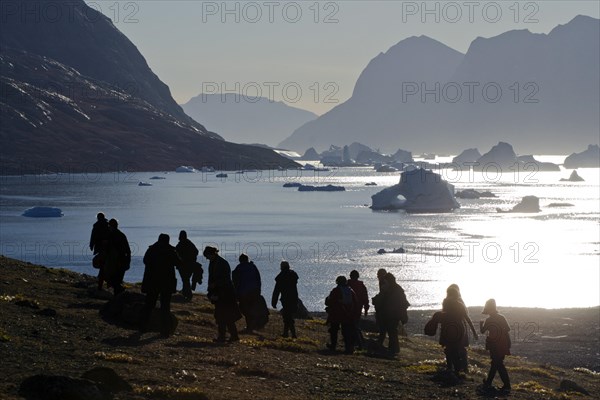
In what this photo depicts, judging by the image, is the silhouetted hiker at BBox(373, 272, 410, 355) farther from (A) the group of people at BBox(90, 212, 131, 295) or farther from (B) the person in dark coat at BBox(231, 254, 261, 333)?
(A) the group of people at BBox(90, 212, 131, 295)

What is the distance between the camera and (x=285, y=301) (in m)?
24.8

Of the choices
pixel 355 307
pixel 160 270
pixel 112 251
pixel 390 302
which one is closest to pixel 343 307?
pixel 355 307

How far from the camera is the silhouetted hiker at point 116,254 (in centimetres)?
2492

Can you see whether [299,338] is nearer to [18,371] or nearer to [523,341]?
[18,371]

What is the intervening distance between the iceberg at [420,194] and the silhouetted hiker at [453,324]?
116656mm

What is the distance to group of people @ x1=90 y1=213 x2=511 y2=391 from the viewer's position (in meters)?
21.2

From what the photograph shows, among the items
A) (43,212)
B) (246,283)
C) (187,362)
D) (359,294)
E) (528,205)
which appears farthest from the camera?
(528,205)

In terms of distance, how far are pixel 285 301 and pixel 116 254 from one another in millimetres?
5185

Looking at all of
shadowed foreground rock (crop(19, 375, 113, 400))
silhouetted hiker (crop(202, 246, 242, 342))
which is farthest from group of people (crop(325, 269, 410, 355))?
shadowed foreground rock (crop(19, 375, 113, 400))

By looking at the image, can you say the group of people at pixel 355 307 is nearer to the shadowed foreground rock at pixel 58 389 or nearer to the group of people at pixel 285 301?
the group of people at pixel 285 301

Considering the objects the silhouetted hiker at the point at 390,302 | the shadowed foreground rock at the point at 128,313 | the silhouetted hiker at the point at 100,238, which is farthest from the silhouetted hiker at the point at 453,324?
the silhouetted hiker at the point at 100,238

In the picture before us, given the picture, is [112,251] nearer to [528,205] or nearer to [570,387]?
[570,387]

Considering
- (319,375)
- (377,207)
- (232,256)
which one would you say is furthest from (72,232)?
(319,375)

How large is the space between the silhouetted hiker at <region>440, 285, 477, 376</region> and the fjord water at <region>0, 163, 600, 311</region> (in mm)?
31618
